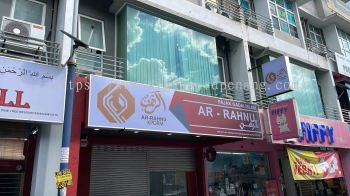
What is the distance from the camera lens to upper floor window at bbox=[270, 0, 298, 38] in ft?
52.2

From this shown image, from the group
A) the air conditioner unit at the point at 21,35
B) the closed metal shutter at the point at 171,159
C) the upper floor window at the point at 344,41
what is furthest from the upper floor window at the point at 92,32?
the upper floor window at the point at 344,41

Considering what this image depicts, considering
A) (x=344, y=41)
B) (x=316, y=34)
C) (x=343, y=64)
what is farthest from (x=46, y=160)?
(x=344, y=41)

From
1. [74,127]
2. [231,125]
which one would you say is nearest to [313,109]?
[231,125]

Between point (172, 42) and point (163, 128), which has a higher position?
point (172, 42)

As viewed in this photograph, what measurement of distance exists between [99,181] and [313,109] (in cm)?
1092

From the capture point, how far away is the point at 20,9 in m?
8.73

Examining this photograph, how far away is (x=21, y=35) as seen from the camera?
7637 millimetres

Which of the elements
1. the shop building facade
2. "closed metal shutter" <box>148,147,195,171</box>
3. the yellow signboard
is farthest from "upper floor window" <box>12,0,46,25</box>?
"closed metal shutter" <box>148,147,195,171</box>

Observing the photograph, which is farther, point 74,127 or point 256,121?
point 256,121

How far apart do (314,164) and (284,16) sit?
298 inches

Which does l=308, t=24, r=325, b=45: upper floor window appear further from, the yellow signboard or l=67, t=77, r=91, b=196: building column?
the yellow signboard

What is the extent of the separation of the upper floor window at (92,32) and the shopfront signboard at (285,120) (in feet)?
20.2

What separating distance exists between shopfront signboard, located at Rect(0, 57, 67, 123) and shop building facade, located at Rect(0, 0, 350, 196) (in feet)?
0.24

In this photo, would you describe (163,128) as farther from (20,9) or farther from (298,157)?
(298,157)
